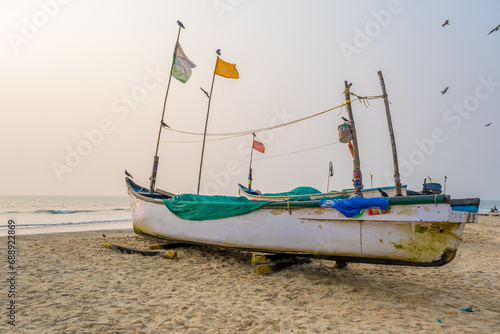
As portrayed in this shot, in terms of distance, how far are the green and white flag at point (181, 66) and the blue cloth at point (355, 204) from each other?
30.6 feet

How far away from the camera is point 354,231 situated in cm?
→ 523

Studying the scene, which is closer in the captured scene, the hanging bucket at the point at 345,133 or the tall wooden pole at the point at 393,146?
the hanging bucket at the point at 345,133

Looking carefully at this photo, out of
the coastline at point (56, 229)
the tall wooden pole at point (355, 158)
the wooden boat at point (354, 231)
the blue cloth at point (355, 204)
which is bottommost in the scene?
the coastline at point (56, 229)

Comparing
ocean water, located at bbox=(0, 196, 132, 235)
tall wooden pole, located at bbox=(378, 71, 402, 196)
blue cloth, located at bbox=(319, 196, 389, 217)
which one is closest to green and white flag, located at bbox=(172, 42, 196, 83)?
tall wooden pole, located at bbox=(378, 71, 402, 196)

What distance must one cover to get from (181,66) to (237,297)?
33.9ft

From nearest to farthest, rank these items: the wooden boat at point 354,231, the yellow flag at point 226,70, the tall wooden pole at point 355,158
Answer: the wooden boat at point 354,231
the tall wooden pole at point 355,158
the yellow flag at point 226,70

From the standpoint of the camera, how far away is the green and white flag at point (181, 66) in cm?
1213

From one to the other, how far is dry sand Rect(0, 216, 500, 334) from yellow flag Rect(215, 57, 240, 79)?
8455 mm

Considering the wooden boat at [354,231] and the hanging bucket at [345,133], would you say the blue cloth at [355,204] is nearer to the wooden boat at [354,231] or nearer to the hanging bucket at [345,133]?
the wooden boat at [354,231]

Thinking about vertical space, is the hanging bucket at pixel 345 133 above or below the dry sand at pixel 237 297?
above

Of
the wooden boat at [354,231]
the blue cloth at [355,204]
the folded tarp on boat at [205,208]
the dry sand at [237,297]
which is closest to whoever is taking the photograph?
the dry sand at [237,297]

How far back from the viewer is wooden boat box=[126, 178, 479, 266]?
179 inches

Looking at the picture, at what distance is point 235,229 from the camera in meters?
6.75

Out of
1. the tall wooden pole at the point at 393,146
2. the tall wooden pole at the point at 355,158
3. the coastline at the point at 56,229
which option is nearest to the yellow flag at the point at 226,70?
the tall wooden pole at the point at 393,146
